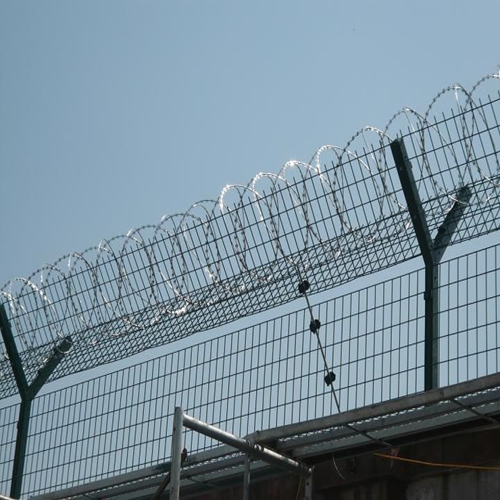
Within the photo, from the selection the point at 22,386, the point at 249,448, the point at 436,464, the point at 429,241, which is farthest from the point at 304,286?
the point at 22,386

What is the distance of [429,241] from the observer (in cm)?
884

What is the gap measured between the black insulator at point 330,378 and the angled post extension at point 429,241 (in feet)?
2.22

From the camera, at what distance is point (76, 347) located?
10.8 meters

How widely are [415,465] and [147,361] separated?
255cm

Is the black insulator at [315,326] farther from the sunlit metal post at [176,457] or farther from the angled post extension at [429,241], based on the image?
the sunlit metal post at [176,457]

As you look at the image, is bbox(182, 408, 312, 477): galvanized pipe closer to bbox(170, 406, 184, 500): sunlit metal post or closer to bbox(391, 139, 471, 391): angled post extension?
bbox(170, 406, 184, 500): sunlit metal post

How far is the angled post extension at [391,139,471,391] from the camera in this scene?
8625 millimetres

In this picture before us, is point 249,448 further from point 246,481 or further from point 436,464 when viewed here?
point 436,464

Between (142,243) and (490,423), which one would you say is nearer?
(490,423)

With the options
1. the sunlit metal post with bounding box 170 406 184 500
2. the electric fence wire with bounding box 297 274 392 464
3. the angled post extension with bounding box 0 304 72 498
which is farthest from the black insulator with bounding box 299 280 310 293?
the angled post extension with bounding box 0 304 72 498

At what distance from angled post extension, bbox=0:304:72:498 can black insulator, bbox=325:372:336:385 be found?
8.19 ft

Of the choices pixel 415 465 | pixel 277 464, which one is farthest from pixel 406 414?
pixel 277 464

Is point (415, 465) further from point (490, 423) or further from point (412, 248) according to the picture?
point (412, 248)

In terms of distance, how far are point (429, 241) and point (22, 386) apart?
3871mm
